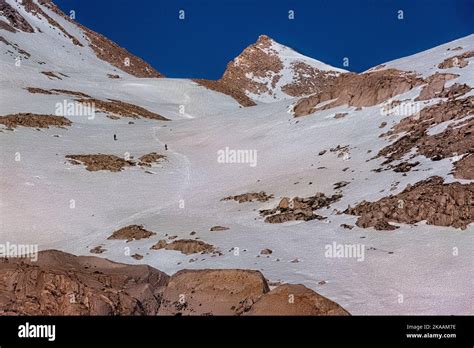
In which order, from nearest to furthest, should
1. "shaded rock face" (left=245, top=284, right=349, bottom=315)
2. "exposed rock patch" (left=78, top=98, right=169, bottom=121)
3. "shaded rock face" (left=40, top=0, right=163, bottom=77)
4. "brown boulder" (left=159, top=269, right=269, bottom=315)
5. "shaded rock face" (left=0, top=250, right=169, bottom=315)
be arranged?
"shaded rock face" (left=245, top=284, right=349, bottom=315), "shaded rock face" (left=0, top=250, right=169, bottom=315), "brown boulder" (left=159, top=269, right=269, bottom=315), "exposed rock patch" (left=78, top=98, right=169, bottom=121), "shaded rock face" (left=40, top=0, right=163, bottom=77)

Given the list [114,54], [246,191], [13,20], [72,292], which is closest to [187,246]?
[246,191]

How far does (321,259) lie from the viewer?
1923 cm

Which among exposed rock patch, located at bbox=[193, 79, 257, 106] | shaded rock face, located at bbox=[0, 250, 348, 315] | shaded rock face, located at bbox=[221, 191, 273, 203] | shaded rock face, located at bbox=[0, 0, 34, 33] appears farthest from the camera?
shaded rock face, located at bbox=[0, 0, 34, 33]

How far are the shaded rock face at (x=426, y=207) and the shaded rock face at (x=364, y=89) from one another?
20.4 meters

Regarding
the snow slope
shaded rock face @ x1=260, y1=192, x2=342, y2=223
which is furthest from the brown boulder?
shaded rock face @ x1=260, y1=192, x2=342, y2=223

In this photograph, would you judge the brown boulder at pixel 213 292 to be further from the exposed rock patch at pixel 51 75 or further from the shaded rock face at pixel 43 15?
the shaded rock face at pixel 43 15

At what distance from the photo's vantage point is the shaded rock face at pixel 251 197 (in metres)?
29.6

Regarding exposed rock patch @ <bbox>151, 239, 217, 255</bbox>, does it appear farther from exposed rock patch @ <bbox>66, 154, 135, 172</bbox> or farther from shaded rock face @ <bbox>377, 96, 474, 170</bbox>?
exposed rock patch @ <bbox>66, 154, 135, 172</bbox>

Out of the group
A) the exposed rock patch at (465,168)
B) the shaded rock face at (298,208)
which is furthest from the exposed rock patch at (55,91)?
the exposed rock patch at (465,168)

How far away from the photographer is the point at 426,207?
20672 mm

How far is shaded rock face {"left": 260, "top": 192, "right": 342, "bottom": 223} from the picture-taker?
2509cm

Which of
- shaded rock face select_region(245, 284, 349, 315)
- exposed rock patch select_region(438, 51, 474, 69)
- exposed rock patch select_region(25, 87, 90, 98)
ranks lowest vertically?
shaded rock face select_region(245, 284, 349, 315)

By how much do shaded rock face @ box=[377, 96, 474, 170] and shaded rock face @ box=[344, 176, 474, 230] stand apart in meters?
3.95
